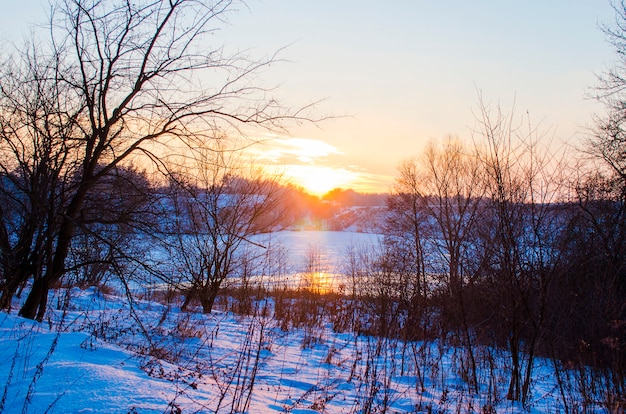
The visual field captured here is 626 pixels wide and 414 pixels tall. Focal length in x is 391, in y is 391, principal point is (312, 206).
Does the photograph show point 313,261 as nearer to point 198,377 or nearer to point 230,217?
point 230,217

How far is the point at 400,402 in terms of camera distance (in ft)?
15.5

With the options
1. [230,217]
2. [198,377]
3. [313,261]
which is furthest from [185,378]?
[313,261]

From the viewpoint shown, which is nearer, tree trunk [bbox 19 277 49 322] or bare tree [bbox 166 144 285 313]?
tree trunk [bbox 19 277 49 322]

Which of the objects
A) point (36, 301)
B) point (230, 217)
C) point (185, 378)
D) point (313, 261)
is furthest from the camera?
point (313, 261)

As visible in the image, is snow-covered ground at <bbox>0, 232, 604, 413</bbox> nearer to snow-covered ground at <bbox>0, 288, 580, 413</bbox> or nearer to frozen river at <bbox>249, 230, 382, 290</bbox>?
snow-covered ground at <bbox>0, 288, 580, 413</bbox>

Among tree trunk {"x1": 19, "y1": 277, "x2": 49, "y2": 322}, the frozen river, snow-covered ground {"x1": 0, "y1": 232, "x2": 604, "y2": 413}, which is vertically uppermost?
the frozen river

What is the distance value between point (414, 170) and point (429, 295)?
6.87 meters

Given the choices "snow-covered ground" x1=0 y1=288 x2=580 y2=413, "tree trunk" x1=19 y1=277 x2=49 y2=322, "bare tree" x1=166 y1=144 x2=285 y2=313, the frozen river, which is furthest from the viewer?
the frozen river

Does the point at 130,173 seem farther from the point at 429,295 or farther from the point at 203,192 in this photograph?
the point at 429,295

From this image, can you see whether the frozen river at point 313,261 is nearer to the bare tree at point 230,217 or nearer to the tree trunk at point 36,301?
the bare tree at point 230,217

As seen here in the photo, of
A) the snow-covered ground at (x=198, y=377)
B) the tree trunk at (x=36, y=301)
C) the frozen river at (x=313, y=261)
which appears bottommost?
the snow-covered ground at (x=198, y=377)

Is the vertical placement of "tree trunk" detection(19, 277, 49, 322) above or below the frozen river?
below

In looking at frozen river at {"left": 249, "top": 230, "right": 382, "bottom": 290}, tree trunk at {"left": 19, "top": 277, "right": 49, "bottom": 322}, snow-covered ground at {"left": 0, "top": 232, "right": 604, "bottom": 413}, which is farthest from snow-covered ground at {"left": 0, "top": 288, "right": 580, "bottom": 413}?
frozen river at {"left": 249, "top": 230, "right": 382, "bottom": 290}

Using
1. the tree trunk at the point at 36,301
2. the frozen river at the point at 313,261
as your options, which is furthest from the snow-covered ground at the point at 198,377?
the frozen river at the point at 313,261
